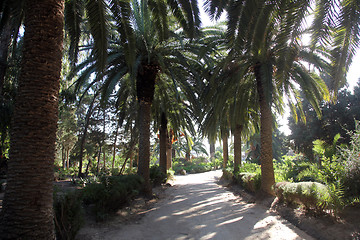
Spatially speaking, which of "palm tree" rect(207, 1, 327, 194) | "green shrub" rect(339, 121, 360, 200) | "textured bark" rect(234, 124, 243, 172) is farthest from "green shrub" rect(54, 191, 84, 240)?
"textured bark" rect(234, 124, 243, 172)

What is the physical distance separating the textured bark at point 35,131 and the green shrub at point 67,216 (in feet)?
3.84

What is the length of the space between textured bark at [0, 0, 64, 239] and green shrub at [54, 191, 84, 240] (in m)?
1.17

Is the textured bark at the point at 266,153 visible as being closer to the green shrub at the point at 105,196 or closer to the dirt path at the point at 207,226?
the dirt path at the point at 207,226

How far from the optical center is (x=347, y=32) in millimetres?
4352

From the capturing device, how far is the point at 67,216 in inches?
179

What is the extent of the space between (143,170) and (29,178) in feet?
25.9

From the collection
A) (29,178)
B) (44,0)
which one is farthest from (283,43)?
(29,178)

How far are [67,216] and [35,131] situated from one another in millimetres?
2100

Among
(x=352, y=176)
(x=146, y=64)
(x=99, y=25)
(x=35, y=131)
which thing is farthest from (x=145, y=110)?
(x=352, y=176)

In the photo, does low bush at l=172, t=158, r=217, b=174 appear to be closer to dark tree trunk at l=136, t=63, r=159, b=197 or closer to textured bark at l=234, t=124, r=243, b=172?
textured bark at l=234, t=124, r=243, b=172

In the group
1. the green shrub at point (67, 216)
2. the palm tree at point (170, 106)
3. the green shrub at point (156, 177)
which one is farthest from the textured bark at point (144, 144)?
the green shrub at point (67, 216)

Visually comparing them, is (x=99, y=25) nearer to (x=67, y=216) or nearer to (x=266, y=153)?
(x=67, y=216)

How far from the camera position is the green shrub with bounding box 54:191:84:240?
439 cm

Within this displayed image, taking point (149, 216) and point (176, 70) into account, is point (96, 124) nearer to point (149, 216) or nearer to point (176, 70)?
point (176, 70)
